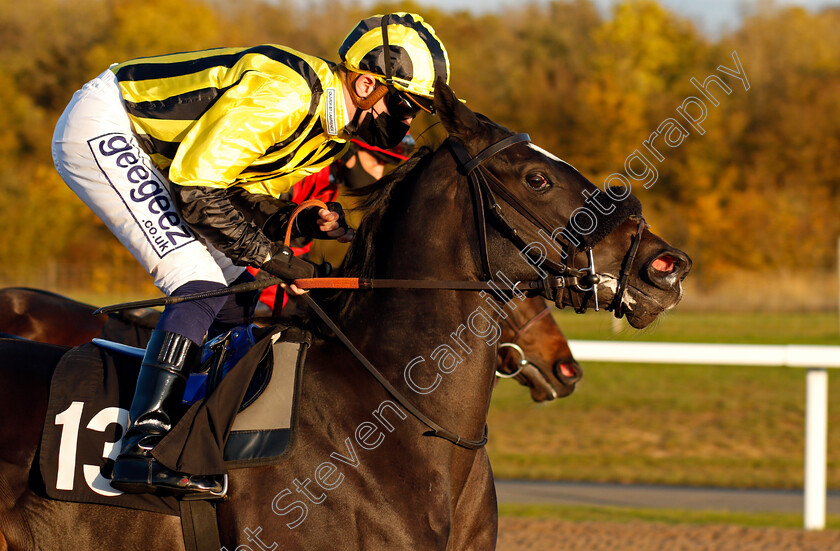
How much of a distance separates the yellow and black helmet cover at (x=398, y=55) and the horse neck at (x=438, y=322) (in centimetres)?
34

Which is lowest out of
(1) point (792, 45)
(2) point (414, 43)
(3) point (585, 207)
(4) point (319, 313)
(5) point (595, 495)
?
(5) point (595, 495)

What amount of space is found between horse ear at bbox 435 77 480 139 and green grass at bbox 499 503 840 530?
3.88m

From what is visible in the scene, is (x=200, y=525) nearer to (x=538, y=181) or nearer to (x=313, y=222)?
(x=313, y=222)

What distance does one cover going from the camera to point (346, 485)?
2.56 meters

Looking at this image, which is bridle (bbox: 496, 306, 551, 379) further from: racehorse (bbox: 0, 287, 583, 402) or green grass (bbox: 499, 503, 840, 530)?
green grass (bbox: 499, 503, 840, 530)

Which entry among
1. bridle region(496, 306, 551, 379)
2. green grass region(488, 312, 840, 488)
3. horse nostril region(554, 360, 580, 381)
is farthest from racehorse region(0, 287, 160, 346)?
green grass region(488, 312, 840, 488)

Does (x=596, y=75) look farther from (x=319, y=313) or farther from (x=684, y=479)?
(x=319, y=313)

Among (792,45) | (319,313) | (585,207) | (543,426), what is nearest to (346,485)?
(319,313)

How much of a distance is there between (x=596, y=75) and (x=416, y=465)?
92.3 ft

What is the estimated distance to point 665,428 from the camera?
9383 mm

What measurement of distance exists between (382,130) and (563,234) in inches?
35.4

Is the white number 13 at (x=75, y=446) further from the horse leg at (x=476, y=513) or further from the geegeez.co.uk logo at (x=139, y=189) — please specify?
the horse leg at (x=476, y=513)

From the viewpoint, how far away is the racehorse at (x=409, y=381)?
254 cm

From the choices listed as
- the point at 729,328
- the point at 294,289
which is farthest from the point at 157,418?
the point at 729,328
